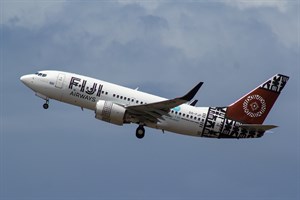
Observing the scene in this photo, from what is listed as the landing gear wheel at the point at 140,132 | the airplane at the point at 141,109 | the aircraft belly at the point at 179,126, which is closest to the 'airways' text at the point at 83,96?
the airplane at the point at 141,109

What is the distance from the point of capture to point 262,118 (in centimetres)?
8094

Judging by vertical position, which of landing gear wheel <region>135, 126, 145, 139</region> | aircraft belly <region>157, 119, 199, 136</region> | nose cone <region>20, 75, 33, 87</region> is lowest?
landing gear wheel <region>135, 126, 145, 139</region>

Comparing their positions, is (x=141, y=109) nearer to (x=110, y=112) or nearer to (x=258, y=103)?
(x=110, y=112)

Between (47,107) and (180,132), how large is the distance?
44.7ft

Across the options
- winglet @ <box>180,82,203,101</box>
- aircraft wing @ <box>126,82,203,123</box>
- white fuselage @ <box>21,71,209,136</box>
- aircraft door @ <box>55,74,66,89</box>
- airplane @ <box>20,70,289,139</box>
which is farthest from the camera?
aircraft door @ <box>55,74,66,89</box>

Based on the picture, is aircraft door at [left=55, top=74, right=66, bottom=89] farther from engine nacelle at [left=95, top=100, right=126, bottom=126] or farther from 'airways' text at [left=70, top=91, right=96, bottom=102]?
engine nacelle at [left=95, top=100, right=126, bottom=126]

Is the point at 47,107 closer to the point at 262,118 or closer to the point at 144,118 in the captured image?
the point at 144,118

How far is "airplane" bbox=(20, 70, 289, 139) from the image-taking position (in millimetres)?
76625

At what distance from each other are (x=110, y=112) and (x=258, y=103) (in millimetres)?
15889

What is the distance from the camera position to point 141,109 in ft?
251

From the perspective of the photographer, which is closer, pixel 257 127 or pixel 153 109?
pixel 153 109

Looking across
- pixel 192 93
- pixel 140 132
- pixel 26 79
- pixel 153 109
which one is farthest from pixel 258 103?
pixel 26 79

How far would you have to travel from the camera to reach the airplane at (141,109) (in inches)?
3017

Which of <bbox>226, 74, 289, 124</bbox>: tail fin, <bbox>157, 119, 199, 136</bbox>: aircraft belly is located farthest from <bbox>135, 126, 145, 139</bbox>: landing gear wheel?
<bbox>226, 74, 289, 124</bbox>: tail fin
